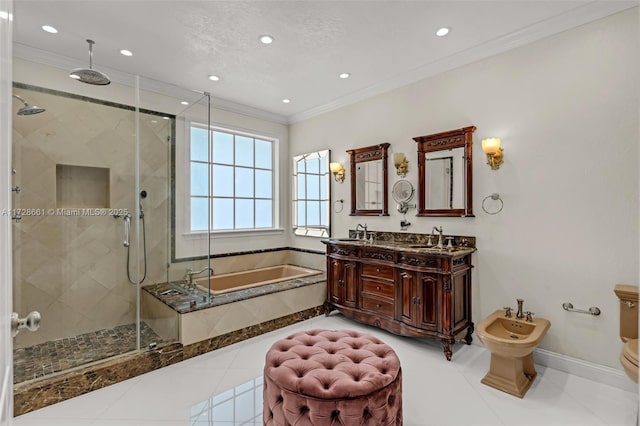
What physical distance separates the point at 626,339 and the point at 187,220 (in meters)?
4.08

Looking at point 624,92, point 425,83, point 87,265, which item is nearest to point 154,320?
point 87,265

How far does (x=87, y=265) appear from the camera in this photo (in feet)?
10.6

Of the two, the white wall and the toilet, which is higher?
the white wall

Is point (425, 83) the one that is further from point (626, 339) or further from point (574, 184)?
point (626, 339)

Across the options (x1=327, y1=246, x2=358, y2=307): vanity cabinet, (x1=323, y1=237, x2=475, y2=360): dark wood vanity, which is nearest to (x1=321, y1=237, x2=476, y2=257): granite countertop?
(x1=323, y1=237, x2=475, y2=360): dark wood vanity

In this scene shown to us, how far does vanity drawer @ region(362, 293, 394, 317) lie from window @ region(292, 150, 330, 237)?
132 centimetres

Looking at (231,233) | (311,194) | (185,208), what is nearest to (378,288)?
(311,194)

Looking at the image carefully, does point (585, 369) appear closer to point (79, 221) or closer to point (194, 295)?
point (194, 295)

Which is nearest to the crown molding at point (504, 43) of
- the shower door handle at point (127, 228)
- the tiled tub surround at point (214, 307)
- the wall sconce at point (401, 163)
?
the wall sconce at point (401, 163)

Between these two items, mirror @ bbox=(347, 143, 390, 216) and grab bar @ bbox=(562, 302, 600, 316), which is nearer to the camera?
grab bar @ bbox=(562, 302, 600, 316)

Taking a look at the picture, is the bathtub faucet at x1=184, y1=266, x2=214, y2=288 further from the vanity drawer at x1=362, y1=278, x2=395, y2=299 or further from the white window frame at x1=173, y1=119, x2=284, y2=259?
the vanity drawer at x1=362, y1=278, x2=395, y2=299

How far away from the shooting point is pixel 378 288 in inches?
128

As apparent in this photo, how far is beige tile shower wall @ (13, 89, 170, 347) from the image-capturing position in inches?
111

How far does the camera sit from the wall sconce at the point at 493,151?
2.76 metres
